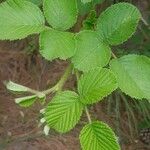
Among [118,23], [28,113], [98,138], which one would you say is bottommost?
[28,113]

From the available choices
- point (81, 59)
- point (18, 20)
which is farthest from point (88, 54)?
point (18, 20)

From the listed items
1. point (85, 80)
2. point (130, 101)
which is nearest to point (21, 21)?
point (85, 80)

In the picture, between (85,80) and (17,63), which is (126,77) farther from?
(17,63)

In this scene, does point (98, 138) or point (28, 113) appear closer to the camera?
point (98, 138)

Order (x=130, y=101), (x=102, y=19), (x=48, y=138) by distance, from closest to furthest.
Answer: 1. (x=102, y=19)
2. (x=130, y=101)
3. (x=48, y=138)

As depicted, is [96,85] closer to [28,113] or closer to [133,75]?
[133,75]

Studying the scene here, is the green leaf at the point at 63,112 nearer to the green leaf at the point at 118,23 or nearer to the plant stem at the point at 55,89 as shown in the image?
the plant stem at the point at 55,89
